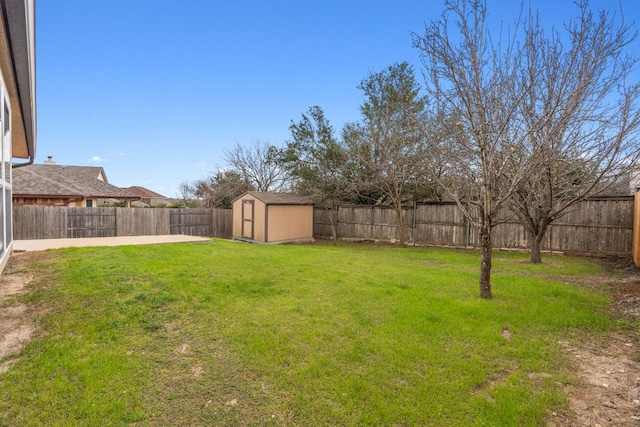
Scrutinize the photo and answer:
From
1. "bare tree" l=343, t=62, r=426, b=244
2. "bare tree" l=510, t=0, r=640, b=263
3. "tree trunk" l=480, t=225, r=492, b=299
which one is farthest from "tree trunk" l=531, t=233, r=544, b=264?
"tree trunk" l=480, t=225, r=492, b=299

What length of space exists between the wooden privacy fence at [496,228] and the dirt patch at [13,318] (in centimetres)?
709

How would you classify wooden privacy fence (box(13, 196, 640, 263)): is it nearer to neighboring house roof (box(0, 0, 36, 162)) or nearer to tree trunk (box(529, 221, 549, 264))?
tree trunk (box(529, 221, 549, 264))

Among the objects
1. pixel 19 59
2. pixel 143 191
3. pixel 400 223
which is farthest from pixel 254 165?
pixel 143 191

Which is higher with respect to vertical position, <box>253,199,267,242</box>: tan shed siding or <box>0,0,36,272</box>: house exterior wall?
<box>0,0,36,272</box>: house exterior wall

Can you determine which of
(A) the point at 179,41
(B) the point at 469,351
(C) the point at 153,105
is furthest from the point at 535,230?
(C) the point at 153,105

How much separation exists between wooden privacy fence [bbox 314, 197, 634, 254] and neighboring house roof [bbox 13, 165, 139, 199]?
11529 mm

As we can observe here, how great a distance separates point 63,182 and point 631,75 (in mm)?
21769

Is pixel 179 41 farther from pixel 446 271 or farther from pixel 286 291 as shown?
pixel 446 271

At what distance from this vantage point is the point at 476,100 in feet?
15.7

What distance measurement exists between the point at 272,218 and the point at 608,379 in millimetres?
12068

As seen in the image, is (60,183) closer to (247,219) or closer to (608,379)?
(247,219)

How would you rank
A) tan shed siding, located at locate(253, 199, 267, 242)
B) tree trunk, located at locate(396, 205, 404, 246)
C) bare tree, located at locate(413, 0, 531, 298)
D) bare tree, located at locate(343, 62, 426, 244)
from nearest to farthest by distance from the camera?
bare tree, located at locate(413, 0, 531, 298) < bare tree, located at locate(343, 62, 426, 244) < tree trunk, located at locate(396, 205, 404, 246) < tan shed siding, located at locate(253, 199, 267, 242)

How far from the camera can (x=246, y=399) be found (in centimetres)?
254

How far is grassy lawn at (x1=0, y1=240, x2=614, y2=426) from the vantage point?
240 cm
